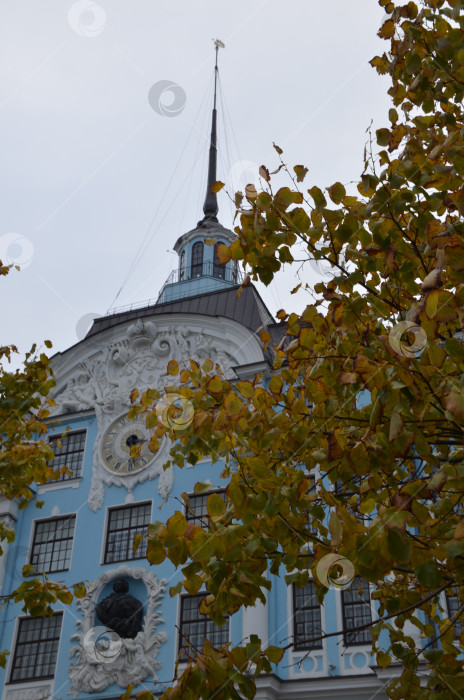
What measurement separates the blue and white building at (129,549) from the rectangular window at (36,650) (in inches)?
1.3

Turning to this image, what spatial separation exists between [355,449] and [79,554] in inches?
585

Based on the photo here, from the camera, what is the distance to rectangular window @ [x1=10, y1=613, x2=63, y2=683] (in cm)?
1717

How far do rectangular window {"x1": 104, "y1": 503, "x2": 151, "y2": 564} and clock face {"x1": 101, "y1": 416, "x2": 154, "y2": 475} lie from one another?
1.01 meters

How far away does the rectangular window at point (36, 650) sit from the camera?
56.3 feet

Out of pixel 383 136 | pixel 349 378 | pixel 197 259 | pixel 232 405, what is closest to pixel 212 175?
pixel 197 259

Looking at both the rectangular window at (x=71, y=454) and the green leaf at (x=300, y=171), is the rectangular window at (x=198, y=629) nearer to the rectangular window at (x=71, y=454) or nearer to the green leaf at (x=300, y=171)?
the rectangular window at (x=71, y=454)

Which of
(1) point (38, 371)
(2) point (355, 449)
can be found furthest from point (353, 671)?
(2) point (355, 449)

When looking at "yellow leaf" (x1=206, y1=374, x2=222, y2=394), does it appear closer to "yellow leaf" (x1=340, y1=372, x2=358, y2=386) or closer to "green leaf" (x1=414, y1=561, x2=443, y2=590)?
"yellow leaf" (x1=340, y1=372, x2=358, y2=386)

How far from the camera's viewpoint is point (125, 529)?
729 inches

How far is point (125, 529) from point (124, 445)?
2.32m

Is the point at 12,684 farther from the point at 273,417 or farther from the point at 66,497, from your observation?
the point at 273,417

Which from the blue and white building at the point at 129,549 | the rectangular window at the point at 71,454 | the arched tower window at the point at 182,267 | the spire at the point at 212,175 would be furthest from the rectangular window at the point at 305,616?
the spire at the point at 212,175

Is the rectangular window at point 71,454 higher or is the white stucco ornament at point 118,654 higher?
the rectangular window at point 71,454

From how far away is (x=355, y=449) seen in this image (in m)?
5.01
